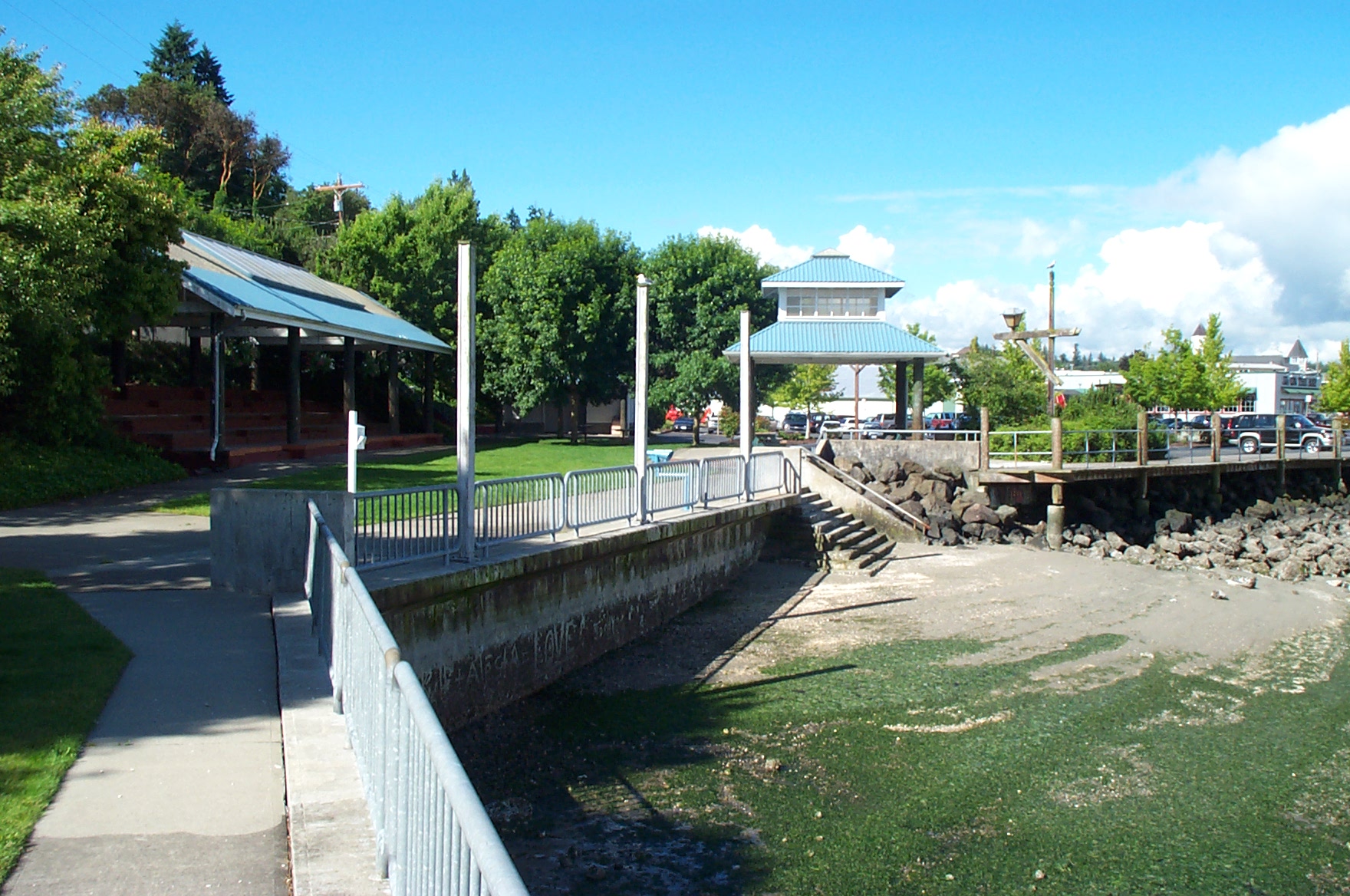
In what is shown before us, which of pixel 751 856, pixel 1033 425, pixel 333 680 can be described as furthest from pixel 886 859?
pixel 1033 425

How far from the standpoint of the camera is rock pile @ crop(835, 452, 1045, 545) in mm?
26672

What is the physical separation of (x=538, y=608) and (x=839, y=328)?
71.9 ft

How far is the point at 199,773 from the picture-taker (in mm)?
6055

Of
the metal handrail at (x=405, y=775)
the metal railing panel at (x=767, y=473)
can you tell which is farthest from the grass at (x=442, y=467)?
the metal handrail at (x=405, y=775)

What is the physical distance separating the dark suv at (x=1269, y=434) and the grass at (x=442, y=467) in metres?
24.9

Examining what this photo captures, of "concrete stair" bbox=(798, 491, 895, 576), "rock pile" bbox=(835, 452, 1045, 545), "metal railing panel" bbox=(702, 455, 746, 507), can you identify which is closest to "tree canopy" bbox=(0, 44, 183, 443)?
"metal railing panel" bbox=(702, 455, 746, 507)

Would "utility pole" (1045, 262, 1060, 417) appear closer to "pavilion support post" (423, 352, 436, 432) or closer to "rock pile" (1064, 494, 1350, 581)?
"rock pile" (1064, 494, 1350, 581)

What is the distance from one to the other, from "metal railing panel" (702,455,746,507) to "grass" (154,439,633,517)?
4.81 m

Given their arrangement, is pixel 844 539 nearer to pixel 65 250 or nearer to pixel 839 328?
pixel 839 328

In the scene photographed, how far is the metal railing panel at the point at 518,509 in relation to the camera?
12.4 metres

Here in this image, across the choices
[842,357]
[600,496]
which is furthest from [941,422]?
[600,496]

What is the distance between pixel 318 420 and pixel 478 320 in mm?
9063

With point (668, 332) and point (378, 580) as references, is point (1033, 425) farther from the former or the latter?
point (378, 580)

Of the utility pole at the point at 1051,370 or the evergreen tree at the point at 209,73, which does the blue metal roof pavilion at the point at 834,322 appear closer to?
the utility pole at the point at 1051,370
